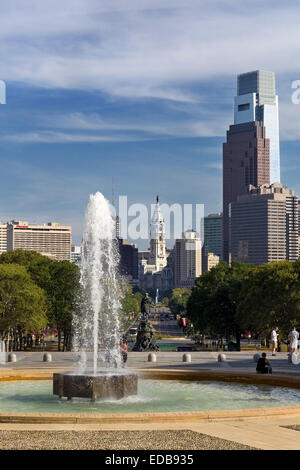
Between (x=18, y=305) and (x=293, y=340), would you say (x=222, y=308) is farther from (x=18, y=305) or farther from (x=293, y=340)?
(x=293, y=340)

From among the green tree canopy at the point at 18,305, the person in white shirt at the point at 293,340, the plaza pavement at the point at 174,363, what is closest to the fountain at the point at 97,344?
the plaza pavement at the point at 174,363

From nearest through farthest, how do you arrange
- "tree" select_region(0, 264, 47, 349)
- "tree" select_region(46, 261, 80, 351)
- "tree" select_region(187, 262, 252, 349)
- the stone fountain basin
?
the stone fountain basin < "tree" select_region(0, 264, 47, 349) < "tree" select_region(46, 261, 80, 351) < "tree" select_region(187, 262, 252, 349)

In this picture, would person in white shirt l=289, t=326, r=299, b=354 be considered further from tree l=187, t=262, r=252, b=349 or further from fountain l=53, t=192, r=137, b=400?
tree l=187, t=262, r=252, b=349

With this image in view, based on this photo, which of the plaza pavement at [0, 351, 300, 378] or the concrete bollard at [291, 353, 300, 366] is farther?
the concrete bollard at [291, 353, 300, 366]

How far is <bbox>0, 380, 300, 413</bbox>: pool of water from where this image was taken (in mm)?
25781

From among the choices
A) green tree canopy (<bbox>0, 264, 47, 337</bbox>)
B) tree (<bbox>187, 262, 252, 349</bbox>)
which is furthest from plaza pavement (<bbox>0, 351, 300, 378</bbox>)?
tree (<bbox>187, 262, 252, 349</bbox>)

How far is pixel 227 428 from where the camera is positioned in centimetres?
2027

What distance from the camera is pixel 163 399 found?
2816 cm

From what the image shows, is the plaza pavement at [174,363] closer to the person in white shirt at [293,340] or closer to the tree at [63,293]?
the person in white shirt at [293,340]

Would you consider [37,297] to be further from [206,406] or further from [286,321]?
[206,406]

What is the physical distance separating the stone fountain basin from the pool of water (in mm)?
263

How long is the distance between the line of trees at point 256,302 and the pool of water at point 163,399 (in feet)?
139

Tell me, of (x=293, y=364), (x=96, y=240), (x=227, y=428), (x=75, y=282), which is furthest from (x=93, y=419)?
(x=75, y=282)
